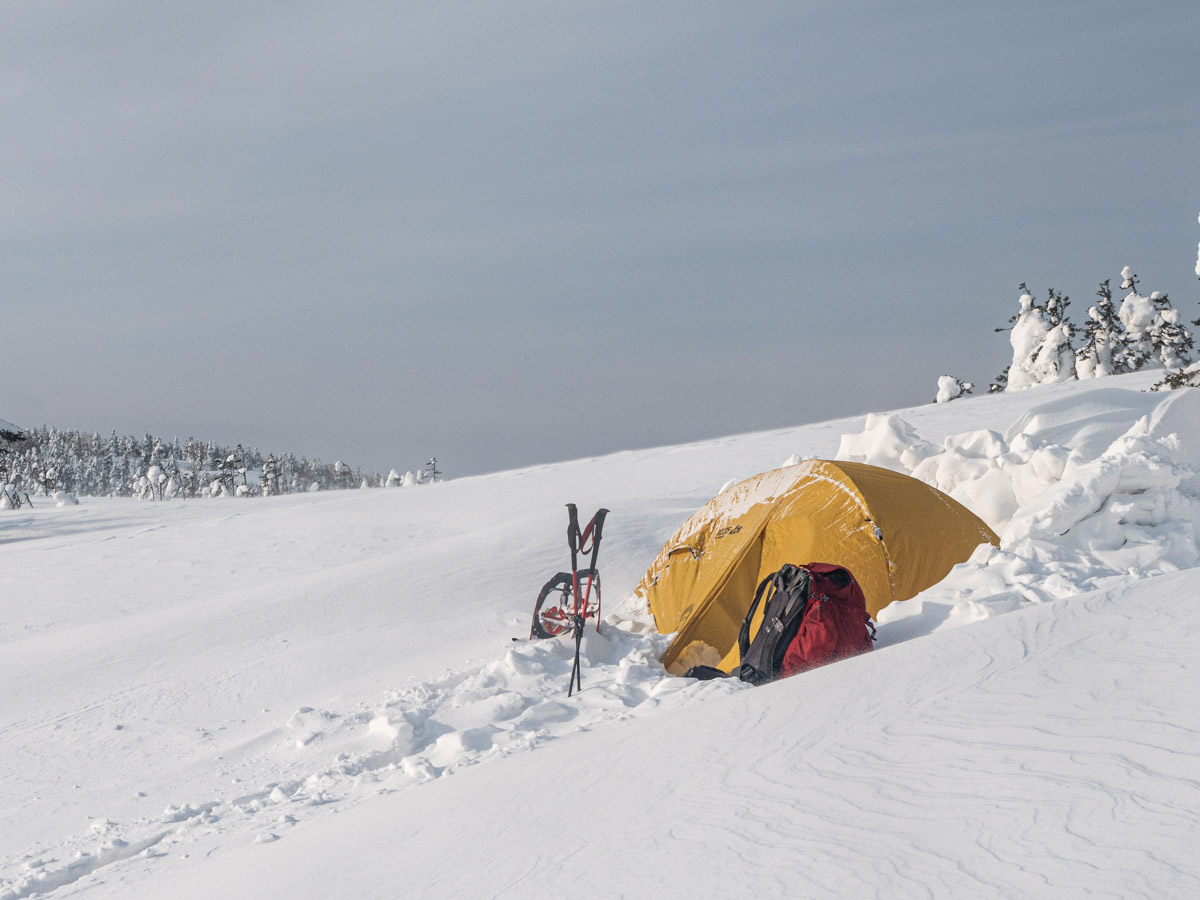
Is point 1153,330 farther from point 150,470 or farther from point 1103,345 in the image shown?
point 150,470

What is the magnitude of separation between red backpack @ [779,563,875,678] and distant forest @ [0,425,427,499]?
54680 mm

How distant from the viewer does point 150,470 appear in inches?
3039

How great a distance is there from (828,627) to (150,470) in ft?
272

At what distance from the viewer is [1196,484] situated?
7258 mm

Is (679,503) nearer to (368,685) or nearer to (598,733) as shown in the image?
(368,685)

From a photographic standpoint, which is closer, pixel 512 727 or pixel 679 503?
pixel 512 727

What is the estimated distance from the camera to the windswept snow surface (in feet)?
7.95

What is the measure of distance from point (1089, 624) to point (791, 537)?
125 inches

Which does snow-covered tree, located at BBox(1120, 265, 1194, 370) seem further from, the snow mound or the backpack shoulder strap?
the backpack shoulder strap

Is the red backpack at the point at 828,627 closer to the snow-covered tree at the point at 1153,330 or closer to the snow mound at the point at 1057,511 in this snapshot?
the snow mound at the point at 1057,511

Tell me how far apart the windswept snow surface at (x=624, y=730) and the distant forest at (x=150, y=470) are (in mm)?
50539

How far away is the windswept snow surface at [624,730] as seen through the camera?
7.95 feet

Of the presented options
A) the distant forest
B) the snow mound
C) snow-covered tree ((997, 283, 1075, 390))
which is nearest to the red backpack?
the snow mound

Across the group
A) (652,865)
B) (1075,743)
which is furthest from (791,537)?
(652,865)
